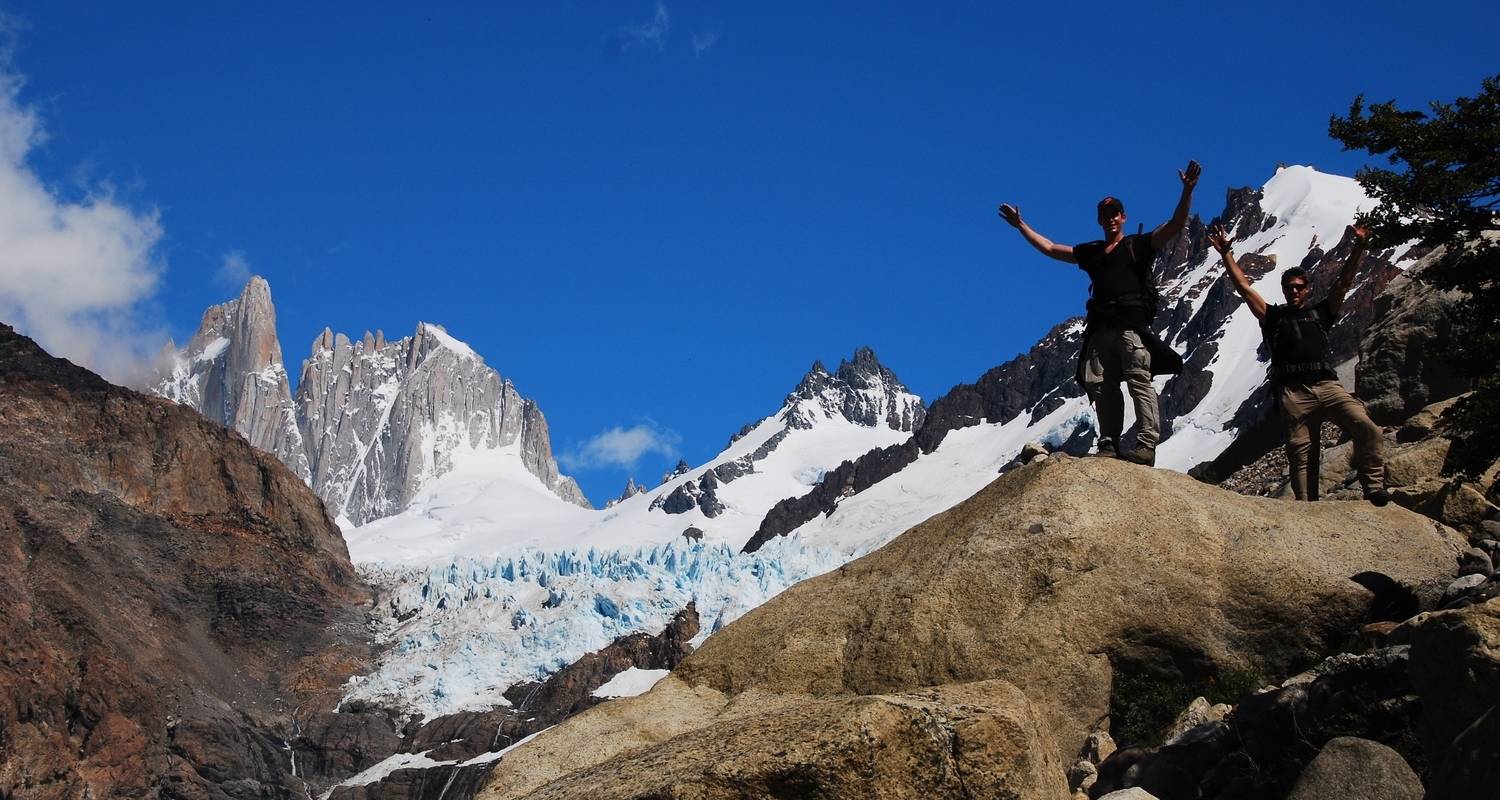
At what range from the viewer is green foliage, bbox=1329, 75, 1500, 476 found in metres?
12.6

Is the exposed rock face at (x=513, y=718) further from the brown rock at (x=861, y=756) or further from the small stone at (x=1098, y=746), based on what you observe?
the brown rock at (x=861, y=756)

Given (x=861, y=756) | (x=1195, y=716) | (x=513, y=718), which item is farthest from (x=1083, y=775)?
(x=513, y=718)

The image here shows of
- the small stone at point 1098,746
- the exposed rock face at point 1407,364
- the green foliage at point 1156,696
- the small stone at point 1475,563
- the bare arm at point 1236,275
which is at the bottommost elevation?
the small stone at point 1098,746

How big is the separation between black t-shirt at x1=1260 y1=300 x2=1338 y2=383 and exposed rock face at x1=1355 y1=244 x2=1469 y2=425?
705 cm

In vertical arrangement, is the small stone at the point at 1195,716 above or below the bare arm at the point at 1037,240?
→ below

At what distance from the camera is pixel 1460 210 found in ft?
42.8

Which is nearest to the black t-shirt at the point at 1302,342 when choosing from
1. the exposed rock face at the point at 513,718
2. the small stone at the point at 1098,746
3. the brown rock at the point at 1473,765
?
the small stone at the point at 1098,746

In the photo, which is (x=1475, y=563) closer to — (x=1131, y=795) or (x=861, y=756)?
(x=1131, y=795)

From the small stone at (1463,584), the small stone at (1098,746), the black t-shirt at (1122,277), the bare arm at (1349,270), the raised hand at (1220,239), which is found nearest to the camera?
the small stone at (1463,584)

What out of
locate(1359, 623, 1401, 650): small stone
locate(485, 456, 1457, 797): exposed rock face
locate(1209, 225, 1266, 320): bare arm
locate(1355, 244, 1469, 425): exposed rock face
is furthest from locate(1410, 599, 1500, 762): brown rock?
locate(1355, 244, 1469, 425): exposed rock face

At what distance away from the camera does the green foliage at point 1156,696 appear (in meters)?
11.9

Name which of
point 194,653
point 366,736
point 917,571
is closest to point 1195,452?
point 366,736

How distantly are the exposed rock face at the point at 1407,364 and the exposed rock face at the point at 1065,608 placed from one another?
939 cm

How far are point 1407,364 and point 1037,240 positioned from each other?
36.0 feet
